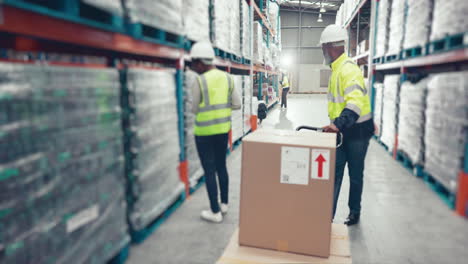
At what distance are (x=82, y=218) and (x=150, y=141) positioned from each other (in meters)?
0.95

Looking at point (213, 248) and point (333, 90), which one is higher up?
point (333, 90)

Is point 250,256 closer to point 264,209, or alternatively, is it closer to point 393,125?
point 264,209

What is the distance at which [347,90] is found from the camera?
2676 millimetres

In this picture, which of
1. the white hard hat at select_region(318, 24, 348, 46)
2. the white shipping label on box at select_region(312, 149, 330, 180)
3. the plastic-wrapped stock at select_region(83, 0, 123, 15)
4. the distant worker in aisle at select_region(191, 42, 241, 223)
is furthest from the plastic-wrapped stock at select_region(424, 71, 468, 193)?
the plastic-wrapped stock at select_region(83, 0, 123, 15)

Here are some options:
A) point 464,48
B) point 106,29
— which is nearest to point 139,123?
point 106,29

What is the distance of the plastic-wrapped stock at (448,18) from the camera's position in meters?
3.29

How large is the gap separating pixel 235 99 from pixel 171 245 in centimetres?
159

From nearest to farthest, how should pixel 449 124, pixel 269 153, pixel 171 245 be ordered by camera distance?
pixel 269 153, pixel 171 245, pixel 449 124

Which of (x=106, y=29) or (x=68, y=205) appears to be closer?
(x=68, y=205)

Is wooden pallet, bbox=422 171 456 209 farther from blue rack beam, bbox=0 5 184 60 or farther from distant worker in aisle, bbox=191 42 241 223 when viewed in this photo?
blue rack beam, bbox=0 5 184 60

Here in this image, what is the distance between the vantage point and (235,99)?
136 inches

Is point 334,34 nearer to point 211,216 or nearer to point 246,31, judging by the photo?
point 211,216

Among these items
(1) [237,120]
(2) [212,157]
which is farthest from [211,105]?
(1) [237,120]

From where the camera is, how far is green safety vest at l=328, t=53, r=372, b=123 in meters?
2.64
